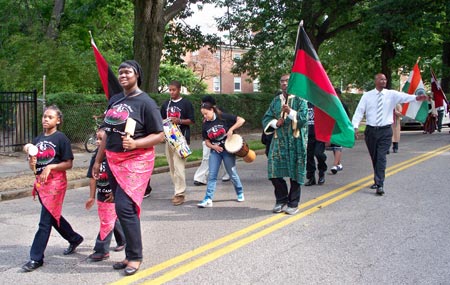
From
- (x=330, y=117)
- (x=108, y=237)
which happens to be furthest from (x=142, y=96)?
(x=330, y=117)

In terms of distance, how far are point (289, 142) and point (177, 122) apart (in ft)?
6.44

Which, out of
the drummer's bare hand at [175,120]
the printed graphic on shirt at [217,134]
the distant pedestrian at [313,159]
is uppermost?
the drummer's bare hand at [175,120]

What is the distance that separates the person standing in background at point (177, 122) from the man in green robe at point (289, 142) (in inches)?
61.4

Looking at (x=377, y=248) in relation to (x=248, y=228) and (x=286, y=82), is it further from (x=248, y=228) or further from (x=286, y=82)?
(x=286, y=82)

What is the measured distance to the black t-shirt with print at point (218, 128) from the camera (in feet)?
24.2

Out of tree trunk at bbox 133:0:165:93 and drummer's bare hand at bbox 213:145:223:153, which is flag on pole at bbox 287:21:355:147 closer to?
drummer's bare hand at bbox 213:145:223:153

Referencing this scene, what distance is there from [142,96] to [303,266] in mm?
2169

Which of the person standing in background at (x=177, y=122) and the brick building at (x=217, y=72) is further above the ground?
the brick building at (x=217, y=72)

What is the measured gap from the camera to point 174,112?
310 inches

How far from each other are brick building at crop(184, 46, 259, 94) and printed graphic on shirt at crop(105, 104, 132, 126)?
39.9 metres

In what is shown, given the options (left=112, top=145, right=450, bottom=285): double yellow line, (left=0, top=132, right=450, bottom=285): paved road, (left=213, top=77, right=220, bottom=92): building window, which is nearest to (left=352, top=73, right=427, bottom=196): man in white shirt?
(left=0, top=132, right=450, bottom=285): paved road

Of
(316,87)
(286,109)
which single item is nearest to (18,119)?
(286,109)

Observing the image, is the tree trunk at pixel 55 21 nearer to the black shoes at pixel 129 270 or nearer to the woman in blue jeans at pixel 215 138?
the woman in blue jeans at pixel 215 138

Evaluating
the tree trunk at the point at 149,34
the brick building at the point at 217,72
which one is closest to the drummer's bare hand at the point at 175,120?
the tree trunk at the point at 149,34
